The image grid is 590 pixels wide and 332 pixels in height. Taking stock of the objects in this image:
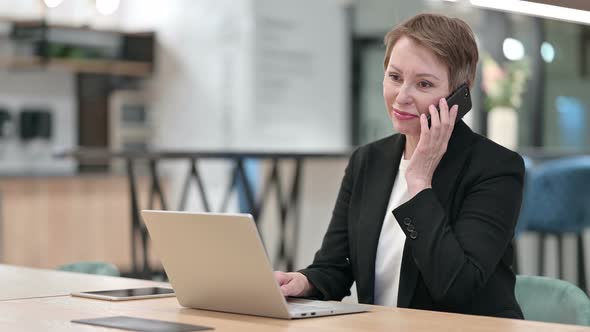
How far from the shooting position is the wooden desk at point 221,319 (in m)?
1.52

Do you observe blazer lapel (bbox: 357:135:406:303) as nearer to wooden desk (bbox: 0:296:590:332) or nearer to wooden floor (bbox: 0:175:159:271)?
wooden desk (bbox: 0:296:590:332)

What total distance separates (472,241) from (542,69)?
5591mm

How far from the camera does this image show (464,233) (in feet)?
6.16

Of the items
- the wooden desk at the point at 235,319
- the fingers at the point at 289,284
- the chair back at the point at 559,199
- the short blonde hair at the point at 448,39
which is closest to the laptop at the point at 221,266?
the wooden desk at the point at 235,319

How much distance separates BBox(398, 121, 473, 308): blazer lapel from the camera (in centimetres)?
194

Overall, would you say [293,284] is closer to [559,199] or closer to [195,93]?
[559,199]

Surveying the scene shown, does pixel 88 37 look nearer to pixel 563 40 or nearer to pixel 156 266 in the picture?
pixel 156 266

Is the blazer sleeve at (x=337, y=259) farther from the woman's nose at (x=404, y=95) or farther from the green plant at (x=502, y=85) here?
the green plant at (x=502, y=85)

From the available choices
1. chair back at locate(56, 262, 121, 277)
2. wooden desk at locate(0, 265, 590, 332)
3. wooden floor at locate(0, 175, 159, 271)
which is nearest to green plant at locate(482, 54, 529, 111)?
wooden floor at locate(0, 175, 159, 271)

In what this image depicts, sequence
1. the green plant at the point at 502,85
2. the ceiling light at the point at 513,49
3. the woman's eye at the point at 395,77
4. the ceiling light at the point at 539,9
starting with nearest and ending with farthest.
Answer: the ceiling light at the point at 539,9 → the woman's eye at the point at 395,77 → the green plant at the point at 502,85 → the ceiling light at the point at 513,49

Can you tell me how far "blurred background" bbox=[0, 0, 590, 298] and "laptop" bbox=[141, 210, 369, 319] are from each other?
4863 millimetres

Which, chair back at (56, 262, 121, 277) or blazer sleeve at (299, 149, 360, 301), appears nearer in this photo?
blazer sleeve at (299, 149, 360, 301)

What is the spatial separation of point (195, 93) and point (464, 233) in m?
6.93

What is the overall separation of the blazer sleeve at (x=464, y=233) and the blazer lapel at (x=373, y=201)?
0.52 ft
